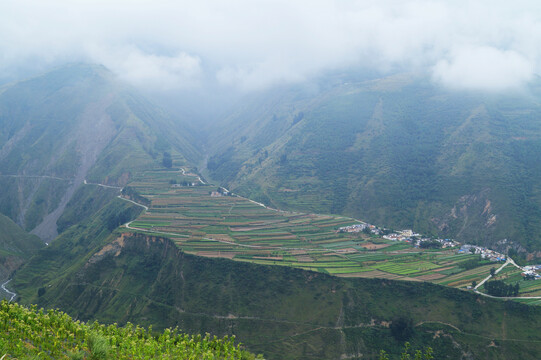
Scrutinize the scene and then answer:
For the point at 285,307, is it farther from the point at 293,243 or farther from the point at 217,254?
the point at 293,243

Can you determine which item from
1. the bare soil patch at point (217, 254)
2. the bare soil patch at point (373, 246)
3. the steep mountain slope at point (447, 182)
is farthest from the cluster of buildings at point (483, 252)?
the bare soil patch at point (217, 254)

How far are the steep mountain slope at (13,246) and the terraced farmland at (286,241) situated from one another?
→ 152ft

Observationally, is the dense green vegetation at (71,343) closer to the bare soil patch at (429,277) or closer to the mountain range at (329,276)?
the mountain range at (329,276)

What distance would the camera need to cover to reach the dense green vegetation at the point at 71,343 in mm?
25700

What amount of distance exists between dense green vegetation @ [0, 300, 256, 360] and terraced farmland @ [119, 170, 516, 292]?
228ft

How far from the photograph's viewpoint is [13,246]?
14438 centimetres

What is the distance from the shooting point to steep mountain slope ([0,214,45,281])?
131 meters

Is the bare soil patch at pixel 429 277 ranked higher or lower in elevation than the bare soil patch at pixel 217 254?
lower

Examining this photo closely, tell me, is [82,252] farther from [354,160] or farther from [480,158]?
[480,158]

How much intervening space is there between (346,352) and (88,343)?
64930 mm

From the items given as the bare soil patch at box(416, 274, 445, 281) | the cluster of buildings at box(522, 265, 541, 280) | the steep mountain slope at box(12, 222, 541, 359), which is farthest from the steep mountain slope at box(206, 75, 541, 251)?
the steep mountain slope at box(12, 222, 541, 359)

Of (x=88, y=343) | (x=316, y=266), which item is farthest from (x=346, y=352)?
(x=88, y=343)

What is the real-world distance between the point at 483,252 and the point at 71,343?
124233 millimetres

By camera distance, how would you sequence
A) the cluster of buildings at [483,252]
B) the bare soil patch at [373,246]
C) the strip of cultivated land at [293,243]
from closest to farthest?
the strip of cultivated land at [293,243] → the cluster of buildings at [483,252] → the bare soil patch at [373,246]
